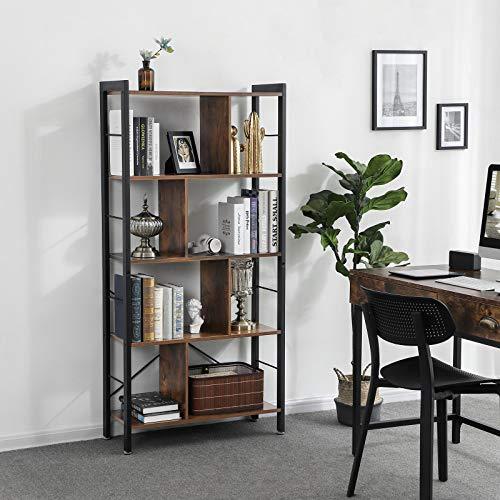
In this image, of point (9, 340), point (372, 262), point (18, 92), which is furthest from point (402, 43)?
point (9, 340)

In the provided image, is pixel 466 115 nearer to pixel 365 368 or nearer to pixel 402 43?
pixel 402 43

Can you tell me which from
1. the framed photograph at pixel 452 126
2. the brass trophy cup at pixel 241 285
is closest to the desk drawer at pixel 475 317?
the brass trophy cup at pixel 241 285

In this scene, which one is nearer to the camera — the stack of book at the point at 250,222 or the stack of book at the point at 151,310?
the stack of book at the point at 151,310

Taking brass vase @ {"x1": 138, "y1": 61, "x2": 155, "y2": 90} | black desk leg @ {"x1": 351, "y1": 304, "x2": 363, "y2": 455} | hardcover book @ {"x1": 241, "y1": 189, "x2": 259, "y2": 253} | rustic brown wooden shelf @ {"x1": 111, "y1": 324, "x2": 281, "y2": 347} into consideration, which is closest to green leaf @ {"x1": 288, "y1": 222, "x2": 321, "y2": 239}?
hardcover book @ {"x1": 241, "y1": 189, "x2": 259, "y2": 253}

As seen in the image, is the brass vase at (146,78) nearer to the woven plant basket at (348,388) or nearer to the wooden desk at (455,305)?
the wooden desk at (455,305)

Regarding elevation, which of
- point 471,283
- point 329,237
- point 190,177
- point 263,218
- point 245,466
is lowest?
point 245,466

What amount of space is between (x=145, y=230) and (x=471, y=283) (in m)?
1.56

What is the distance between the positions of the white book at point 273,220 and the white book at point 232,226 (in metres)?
0.16

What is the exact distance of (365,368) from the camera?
5055mm

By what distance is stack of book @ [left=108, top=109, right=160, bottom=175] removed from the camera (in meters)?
4.34

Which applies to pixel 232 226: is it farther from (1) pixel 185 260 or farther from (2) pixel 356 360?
(2) pixel 356 360

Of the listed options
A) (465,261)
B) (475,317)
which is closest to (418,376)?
(475,317)

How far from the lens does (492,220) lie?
4168mm

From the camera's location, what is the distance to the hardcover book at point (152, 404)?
450cm
